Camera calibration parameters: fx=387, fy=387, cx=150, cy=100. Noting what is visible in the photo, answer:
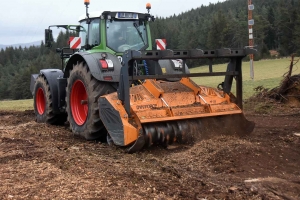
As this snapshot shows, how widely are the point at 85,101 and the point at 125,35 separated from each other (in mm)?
1643

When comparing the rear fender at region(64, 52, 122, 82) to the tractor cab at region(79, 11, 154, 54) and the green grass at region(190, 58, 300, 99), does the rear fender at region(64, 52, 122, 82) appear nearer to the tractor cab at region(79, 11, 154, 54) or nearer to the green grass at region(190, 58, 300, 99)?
the tractor cab at region(79, 11, 154, 54)

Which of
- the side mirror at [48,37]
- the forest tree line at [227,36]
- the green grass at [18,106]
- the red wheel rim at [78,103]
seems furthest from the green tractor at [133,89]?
the forest tree line at [227,36]

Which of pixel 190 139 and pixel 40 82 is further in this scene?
pixel 40 82

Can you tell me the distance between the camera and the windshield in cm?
710

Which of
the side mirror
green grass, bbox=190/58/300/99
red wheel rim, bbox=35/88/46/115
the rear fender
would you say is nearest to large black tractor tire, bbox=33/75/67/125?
red wheel rim, bbox=35/88/46/115

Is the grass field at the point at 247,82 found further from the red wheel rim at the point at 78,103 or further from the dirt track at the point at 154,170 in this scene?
the dirt track at the point at 154,170

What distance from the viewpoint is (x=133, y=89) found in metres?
5.75

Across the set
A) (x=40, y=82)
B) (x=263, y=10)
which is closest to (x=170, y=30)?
(x=263, y=10)

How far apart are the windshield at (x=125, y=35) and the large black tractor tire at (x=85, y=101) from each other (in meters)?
0.89

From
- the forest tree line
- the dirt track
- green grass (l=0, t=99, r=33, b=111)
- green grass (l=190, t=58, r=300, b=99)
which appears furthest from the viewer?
the forest tree line

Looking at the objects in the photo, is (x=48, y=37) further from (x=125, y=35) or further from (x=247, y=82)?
(x=247, y=82)

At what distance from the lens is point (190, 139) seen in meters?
→ 5.55

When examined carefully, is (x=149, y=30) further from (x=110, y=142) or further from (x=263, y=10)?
(x=263, y=10)

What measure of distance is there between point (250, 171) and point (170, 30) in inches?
3417
